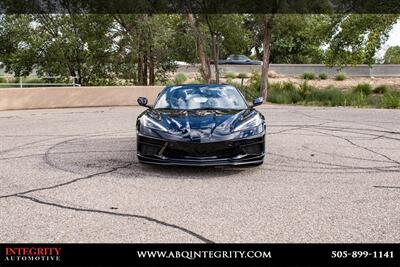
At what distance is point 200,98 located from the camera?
7277mm

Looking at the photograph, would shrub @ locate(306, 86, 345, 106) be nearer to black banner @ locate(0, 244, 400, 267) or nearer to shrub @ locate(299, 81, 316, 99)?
shrub @ locate(299, 81, 316, 99)

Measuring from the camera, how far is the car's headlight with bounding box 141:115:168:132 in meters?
5.95

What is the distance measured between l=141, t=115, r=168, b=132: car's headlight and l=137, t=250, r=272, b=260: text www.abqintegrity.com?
265cm

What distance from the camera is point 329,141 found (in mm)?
9023

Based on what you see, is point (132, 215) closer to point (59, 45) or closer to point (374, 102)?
point (374, 102)

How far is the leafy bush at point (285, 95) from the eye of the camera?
70.6 feet

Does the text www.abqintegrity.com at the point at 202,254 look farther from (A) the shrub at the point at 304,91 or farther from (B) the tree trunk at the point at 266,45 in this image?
(A) the shrub at the point at 304,91

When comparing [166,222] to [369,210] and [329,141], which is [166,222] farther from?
[329,141]

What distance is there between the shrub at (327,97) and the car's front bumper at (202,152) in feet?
51.6

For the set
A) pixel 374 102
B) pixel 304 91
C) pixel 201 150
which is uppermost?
pixel 201 150

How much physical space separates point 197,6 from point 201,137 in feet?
61.8

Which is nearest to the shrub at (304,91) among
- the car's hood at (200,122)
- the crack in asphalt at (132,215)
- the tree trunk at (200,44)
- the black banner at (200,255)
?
the tree trunk at (200,44)

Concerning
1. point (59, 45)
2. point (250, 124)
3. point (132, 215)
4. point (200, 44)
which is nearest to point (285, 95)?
point (200, 44)

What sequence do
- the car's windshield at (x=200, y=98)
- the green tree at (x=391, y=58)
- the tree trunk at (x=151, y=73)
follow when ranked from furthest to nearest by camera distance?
the green tree at (x=391, y=58), the tree trunk at (x=151, y=73), the car's windshield at (x=200, y=98)
